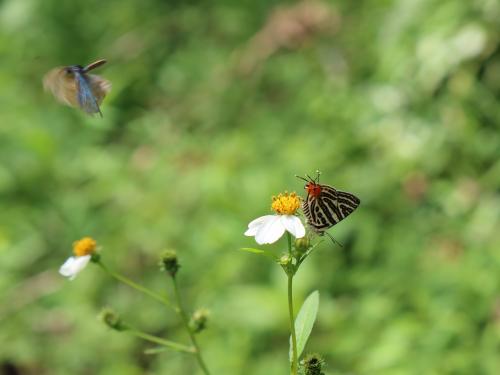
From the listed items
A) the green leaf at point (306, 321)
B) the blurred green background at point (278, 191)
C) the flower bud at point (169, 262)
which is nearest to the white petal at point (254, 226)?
the green leaf at point (306, 321)

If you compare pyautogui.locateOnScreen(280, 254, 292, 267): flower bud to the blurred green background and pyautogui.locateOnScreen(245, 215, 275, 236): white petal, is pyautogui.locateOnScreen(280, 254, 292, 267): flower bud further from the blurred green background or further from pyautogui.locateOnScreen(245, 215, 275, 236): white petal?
the blurred green background

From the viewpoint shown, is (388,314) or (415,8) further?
(415,8)

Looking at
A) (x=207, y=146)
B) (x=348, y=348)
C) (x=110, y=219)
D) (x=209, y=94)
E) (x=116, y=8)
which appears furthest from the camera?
(x=116, y=8)

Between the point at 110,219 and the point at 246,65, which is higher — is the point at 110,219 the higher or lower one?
the lower one

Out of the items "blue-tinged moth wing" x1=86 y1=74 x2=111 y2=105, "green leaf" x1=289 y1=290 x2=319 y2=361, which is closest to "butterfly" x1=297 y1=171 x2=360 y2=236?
"green leaf" x1=289 y1=290 x2=319 y2=361

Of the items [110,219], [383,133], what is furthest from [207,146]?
[383,133]

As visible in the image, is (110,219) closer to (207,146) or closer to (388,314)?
(207,146)

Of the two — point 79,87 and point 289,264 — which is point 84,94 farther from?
point 289,264
